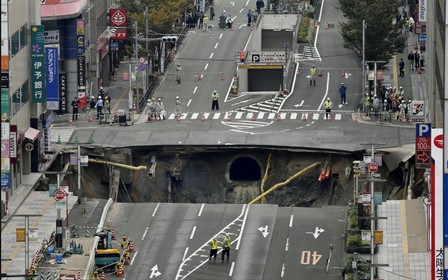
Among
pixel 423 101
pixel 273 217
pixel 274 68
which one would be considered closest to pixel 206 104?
pixel 274 68

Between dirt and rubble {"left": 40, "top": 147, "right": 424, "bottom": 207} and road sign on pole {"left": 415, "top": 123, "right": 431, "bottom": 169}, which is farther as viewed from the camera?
dirt and rubble {"left": 40, "top": 147, "right": 424, "bottom": 207}

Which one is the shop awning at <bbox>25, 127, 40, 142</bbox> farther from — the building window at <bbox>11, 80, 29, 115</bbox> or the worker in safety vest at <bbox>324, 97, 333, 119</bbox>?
the worker in safety vest at <bbox>324, 97, 333, 119</bbox>

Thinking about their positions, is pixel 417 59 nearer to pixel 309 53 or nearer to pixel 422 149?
pixel 309 53

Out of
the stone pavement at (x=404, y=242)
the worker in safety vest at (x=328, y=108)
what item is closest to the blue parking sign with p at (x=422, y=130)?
the stone pavement at (x=404, y=242)

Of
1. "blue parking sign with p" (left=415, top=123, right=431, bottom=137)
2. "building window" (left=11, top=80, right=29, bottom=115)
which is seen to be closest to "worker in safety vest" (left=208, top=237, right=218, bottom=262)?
"blue parking sign with p" (left=415, top=123, right=431, bottom=137)

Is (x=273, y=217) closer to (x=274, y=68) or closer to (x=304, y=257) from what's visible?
(x=304, y=257)

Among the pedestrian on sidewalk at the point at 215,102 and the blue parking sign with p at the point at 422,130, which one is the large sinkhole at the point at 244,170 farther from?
the blue parking sign with p at the point at 422,130
